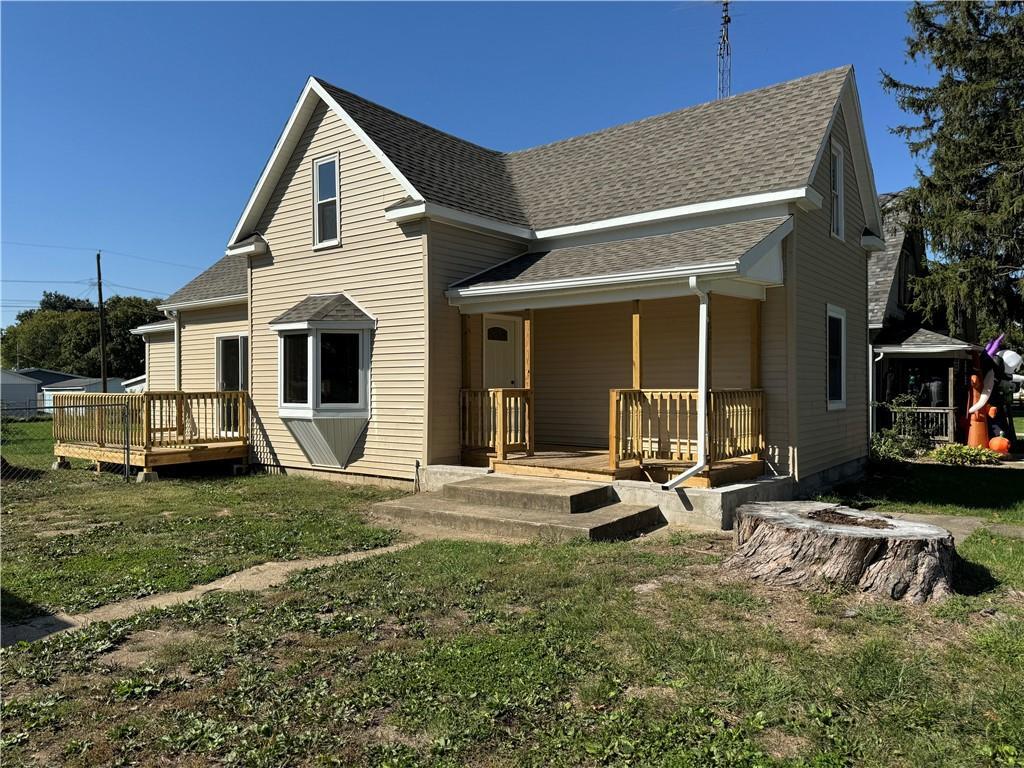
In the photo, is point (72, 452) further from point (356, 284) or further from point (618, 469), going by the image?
point (618, 469)

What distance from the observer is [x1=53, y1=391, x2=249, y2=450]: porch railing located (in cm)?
1277

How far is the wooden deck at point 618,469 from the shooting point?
29.5 ft

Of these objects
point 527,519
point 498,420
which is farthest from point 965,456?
point 527,519

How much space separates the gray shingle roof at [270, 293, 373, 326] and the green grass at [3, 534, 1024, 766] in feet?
21.4

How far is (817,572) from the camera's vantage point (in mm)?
5785

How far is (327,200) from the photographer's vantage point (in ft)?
41.2

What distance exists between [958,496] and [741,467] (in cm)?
434

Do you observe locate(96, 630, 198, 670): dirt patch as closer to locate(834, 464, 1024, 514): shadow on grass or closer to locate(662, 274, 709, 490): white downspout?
locate(662, 274, 709, 490): white downspout

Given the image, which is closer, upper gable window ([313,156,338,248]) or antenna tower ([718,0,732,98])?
upper gable window ([313,156,338,248])

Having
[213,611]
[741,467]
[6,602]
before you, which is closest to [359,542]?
[213,611]

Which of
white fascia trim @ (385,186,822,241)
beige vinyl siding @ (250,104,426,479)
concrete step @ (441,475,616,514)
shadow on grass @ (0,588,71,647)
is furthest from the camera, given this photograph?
beige vinyl siding @ (250,104,426,479)

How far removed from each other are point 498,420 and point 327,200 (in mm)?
5403

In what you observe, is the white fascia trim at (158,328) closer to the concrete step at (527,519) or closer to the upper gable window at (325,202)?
the upper gable window at (325,202)

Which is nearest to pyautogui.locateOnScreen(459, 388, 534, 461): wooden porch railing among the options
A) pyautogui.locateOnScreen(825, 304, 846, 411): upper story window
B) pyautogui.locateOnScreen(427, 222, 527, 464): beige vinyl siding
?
pyautogui.locateOnScreen(427, 222, 527, 464): beige vinyl siding
